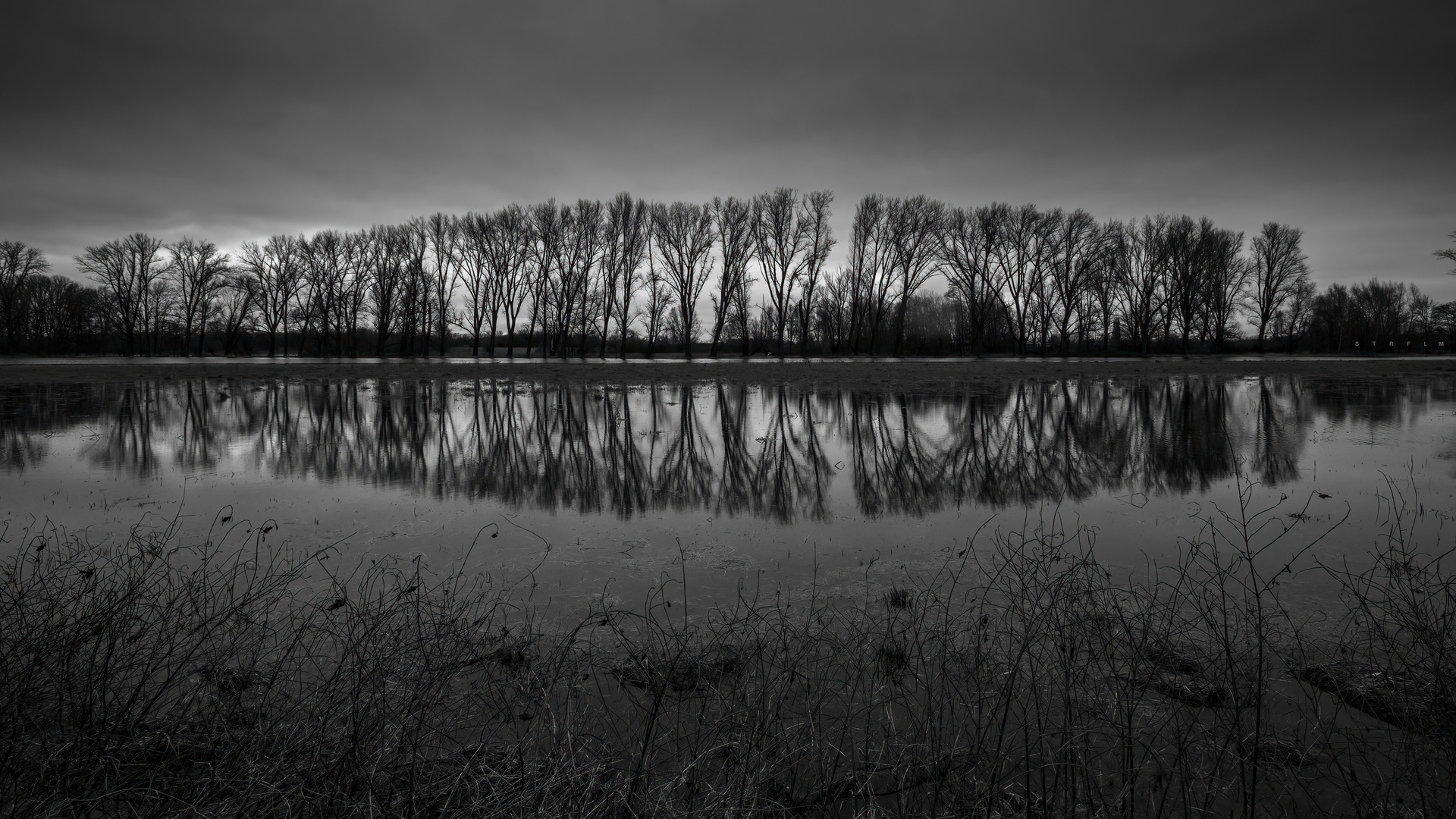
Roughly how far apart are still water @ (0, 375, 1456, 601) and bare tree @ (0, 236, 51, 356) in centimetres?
7354

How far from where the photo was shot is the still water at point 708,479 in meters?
6.39

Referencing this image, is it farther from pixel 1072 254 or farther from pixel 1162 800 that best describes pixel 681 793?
pixel 1072 254

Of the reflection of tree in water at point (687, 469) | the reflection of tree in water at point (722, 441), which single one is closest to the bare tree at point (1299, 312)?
the reflection of tree in water at point (722, 441)

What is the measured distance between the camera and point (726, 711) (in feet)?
11.4

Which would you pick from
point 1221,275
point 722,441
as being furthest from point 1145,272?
point 722,441

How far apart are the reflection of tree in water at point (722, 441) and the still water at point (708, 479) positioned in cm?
8

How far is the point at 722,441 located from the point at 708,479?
12.6 ft

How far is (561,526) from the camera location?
286 inches

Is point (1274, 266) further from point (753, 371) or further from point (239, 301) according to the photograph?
point (239, 301)

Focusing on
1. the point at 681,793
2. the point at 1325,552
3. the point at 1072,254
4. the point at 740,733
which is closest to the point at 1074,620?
the point at 740,733

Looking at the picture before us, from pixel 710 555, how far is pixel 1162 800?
13.1ft

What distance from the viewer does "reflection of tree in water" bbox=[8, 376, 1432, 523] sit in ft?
29.7

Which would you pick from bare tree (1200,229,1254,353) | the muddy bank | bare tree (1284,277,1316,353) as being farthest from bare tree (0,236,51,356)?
bare tree (1284,277,1316,353)

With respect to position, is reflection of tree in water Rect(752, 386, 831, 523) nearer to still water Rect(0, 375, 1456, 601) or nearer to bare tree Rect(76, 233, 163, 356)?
still water Rect(0, 375, 1456, 601)
